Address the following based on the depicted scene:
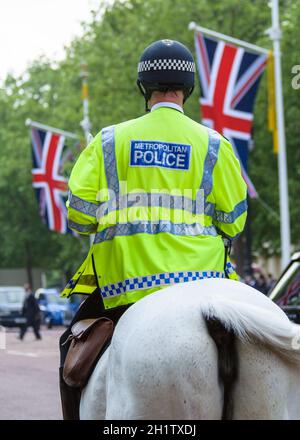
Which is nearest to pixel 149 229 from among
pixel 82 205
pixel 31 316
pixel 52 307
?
pixel 82 205

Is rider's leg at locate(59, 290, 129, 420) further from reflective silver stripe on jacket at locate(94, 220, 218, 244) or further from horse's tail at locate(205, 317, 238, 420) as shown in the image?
horse's tail at locate(205, 317, 238, 420)

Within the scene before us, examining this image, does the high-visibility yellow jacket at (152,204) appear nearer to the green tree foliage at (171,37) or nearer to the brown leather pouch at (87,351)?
the brown leather pouch at (87,351)

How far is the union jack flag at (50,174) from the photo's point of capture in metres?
37.1

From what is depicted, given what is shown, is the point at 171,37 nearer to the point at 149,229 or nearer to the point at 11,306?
the point at 11,306

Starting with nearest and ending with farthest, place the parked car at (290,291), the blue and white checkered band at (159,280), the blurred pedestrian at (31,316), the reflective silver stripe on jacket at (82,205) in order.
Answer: the blue and white checkered band at (159,280) < the reflective silver stripe on jacket at (82,205) < the parked car at (290,291) < the blurred pedestrian at (31,316)

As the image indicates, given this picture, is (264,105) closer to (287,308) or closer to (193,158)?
(287,308)

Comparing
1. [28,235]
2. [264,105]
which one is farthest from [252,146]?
[28,235]

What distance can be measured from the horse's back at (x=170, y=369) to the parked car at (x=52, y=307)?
146 ft

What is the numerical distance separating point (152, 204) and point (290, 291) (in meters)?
6.94

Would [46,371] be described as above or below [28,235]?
above

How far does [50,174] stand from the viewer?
121ft

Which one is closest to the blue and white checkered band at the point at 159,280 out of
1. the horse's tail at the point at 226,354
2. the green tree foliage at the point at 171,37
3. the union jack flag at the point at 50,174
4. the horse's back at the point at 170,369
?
the horse's back at the point at 170,369

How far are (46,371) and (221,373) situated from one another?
16.4 meters

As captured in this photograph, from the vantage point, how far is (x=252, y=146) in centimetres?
3581
